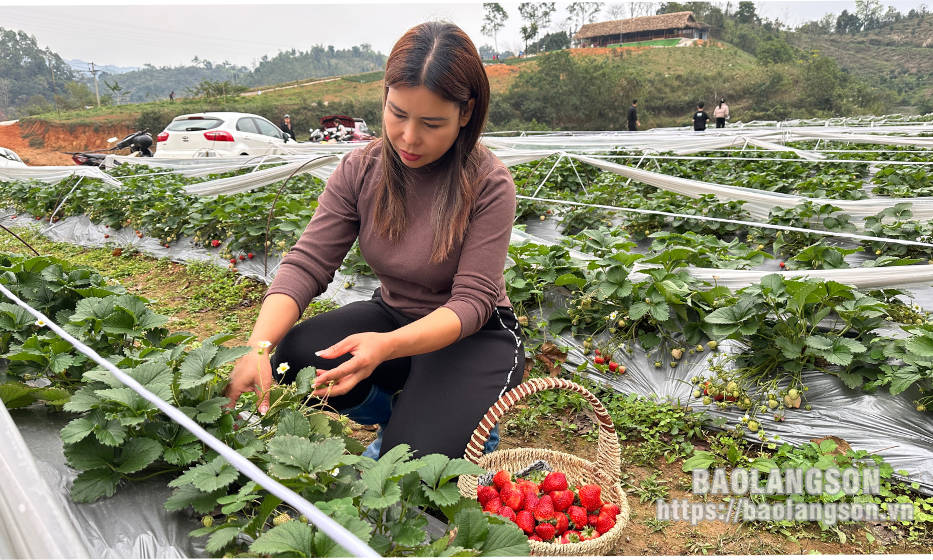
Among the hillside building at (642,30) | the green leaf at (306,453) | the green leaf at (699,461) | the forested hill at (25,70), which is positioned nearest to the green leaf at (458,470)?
the green leaf at (306,453)

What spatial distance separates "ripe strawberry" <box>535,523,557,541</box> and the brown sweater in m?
0.51

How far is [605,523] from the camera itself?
1.50 metres

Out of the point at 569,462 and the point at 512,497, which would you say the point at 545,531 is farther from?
the point at 569,462

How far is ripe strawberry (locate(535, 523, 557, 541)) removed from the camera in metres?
1.44

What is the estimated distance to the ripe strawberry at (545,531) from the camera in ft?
4.72

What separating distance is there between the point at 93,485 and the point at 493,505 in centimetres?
89

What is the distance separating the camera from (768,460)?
1.82 metres

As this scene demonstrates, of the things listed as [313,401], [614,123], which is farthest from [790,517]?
[614,123]

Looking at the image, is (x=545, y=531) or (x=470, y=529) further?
(x=545, y=531)

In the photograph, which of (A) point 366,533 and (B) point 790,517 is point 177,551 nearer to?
(A) point 366,533

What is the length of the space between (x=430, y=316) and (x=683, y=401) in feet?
4.50

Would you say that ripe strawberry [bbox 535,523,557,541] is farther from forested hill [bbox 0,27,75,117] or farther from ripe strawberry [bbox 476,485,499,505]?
forested hill [bbox 0,27,75,117]

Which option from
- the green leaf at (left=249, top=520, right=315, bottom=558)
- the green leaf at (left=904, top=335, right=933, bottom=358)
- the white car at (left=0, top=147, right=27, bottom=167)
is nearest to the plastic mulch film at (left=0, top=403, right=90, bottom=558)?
Answer: the green leaf at (left=249, top=520, right=315, bottom=558)

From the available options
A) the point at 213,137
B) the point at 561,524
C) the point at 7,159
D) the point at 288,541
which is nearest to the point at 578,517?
the point at 561,524
